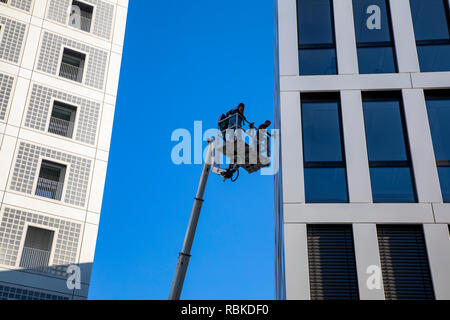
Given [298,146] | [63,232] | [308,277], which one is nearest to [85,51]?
[63,232]

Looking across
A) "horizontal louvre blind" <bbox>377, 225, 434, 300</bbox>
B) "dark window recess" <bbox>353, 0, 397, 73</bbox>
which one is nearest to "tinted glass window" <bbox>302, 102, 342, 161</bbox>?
"dark window recess" <bbox>353, 0, 397, 73</bbox>

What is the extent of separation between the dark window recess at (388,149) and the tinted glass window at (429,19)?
2.54m

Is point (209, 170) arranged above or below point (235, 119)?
below

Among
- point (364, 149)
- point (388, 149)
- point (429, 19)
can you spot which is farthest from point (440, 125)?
point (429, 19)

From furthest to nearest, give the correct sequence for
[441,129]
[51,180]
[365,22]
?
[51,180] < [365,22] < [441,129]

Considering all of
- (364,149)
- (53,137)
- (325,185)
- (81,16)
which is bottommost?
(325,185)

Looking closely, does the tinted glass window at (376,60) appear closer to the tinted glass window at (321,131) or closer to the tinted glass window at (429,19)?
the tinted glass window at (429,19)

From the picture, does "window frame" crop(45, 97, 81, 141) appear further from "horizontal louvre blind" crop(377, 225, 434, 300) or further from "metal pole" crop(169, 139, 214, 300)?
"horizontal louvre blind" crop(377, 225, 434, 300)

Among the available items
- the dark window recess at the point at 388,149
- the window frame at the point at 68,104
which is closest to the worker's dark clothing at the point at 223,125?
the dark window recess at the point at 388,149

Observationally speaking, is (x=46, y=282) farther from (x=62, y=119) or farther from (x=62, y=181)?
(x=62, y=119)

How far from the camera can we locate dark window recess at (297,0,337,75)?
18.2 meters

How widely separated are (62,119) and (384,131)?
2066 cm

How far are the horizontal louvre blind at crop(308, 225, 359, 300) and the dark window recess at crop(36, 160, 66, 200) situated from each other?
58.7 feet

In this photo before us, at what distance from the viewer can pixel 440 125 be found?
17.1 meters
